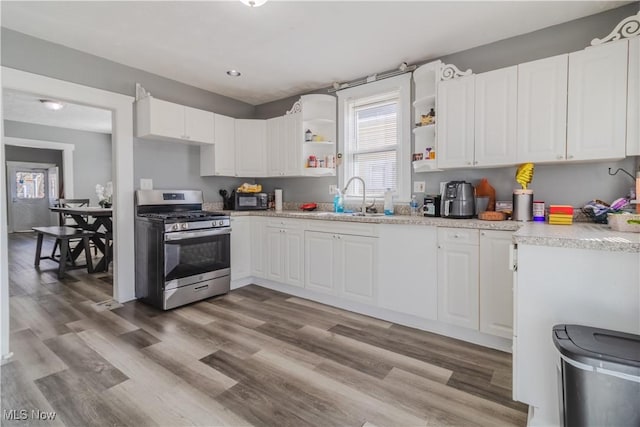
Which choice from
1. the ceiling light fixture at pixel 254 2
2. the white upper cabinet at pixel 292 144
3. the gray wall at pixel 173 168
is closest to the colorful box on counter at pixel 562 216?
the ceiling light fixture at pixel 254 2

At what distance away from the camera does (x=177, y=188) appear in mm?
3762

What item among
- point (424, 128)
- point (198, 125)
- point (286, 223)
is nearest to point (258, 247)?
point (286, 223)

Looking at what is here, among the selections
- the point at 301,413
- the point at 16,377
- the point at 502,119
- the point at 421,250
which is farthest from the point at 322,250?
the point at 16,377

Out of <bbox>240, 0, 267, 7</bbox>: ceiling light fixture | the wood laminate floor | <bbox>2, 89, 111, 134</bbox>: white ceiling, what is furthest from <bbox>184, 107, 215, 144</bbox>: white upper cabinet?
<bbox>2, 89, 111, 134</bbox>: white ceiling

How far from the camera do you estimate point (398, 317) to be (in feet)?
8.93

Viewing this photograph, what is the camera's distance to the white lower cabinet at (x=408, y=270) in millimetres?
2467

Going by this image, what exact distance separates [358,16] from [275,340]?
8.24 feet

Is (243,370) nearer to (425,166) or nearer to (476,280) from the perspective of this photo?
(476,280)

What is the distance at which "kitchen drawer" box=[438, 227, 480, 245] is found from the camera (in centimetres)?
226

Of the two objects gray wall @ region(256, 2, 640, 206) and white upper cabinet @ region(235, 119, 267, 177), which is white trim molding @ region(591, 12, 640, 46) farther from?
white upper cabinet @ region(235, 119, 267, 177)

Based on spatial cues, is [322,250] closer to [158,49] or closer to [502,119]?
[502,119]

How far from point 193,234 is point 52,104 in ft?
12.7

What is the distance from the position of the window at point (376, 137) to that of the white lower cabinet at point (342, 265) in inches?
30.6

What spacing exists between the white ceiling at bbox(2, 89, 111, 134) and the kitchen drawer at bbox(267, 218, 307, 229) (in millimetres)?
3509
